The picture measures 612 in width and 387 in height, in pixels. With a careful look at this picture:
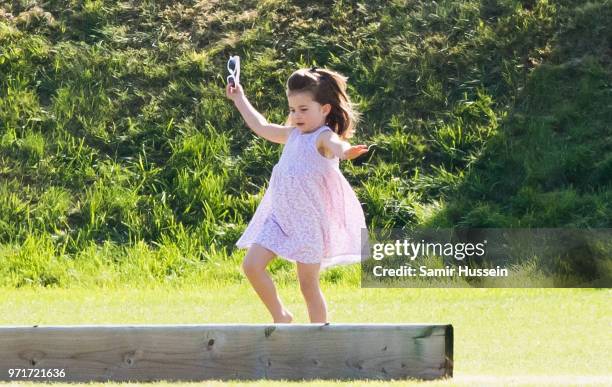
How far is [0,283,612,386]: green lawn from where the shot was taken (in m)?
6.81

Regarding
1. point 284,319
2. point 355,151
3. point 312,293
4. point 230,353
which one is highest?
point 355,151

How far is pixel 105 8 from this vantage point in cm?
1458

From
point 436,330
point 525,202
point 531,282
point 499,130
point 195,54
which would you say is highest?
point 195,54

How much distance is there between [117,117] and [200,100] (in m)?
0.90

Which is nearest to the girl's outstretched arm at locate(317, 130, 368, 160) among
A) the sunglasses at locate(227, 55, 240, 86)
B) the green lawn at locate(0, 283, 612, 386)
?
the sunglasses at locate(227, 55, 240, 86)

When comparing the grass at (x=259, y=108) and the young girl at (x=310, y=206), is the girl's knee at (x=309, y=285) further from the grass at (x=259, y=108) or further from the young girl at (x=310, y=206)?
the grass at (x=259, y=108)

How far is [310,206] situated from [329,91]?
71 centimetres

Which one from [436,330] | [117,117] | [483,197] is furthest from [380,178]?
[436,330]

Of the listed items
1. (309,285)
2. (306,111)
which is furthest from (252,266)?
(306,111)

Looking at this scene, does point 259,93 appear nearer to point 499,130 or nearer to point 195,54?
point 195,54

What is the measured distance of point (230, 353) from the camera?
6043mm

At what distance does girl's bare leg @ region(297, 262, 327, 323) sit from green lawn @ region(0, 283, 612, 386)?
810 millimetres

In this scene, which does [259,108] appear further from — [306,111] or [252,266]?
[252,266]

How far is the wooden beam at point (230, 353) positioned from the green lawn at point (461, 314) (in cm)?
28
